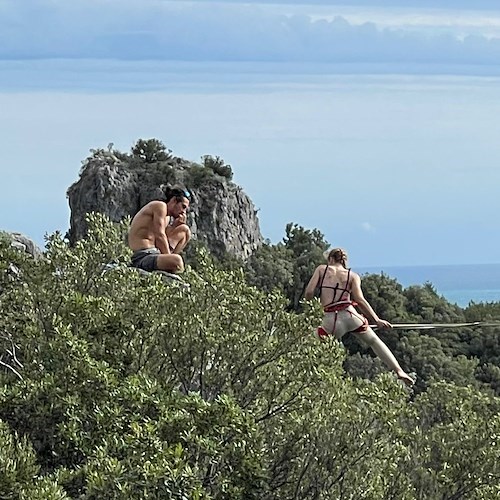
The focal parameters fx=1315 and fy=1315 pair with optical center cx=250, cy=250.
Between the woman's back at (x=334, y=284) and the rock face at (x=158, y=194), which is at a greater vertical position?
the rock face at (x=158, y=194)

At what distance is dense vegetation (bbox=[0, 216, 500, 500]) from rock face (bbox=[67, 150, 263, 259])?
52.5 meters

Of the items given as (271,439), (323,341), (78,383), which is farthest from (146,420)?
(323,341)

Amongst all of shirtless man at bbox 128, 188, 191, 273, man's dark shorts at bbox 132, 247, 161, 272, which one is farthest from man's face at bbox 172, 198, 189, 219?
man's dark shorts at bbox 132, 247, 161, 272

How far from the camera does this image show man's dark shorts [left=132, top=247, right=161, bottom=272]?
489 inches

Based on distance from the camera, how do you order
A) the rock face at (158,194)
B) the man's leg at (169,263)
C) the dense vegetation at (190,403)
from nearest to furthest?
the dense vegetation at (190,403), the man's leg at (169,263), the rock face at (158,194)

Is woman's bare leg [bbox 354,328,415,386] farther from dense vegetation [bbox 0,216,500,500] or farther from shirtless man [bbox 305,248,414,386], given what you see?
dense vegetation [bbox 0,216,500,500]

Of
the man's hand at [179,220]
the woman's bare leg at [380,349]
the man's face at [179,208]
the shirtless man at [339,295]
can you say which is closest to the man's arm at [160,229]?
the man's face at [179,208]

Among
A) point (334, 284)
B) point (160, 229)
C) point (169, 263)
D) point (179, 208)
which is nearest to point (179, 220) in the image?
point (179, 208)

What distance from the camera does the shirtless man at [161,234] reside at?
12438mm

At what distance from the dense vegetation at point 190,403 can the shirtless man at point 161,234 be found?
166 centimetres

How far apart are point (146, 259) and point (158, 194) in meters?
50.6

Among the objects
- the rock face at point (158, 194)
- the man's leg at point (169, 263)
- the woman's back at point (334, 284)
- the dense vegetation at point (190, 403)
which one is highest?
the rock face at point (158, 194)

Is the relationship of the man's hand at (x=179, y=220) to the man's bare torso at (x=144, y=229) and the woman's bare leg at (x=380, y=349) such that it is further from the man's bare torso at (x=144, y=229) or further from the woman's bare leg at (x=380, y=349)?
the woman's bare leg at (x=380, y=349)

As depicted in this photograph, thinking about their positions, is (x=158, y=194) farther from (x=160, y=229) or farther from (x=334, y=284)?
(x=334, y=284)
